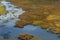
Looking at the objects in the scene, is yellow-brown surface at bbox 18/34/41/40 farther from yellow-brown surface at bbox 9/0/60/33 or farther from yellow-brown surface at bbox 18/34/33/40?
yellow-brown surface at bbox 9/0/60/33

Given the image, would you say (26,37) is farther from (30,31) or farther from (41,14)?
(41,14)

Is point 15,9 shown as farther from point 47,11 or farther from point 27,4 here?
point 47,11

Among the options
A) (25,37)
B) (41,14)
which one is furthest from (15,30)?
(41,14)

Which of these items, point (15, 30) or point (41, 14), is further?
point (41, 14)

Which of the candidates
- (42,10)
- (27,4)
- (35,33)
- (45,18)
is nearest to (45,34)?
(35,33)

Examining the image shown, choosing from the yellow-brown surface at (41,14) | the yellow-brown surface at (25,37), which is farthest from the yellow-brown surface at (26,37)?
the yellow-brown surface at (41,14)

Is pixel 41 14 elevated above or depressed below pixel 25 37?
above

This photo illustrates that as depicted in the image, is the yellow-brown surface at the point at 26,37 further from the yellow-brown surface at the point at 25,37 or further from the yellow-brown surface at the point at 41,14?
the yellow-brown surface at the point at 41,14

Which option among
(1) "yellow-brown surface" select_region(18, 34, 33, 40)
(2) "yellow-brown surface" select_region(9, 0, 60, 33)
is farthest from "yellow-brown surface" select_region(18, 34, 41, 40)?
(2) "yellow-brown surface" select_region(9, 0, 60, 33)
